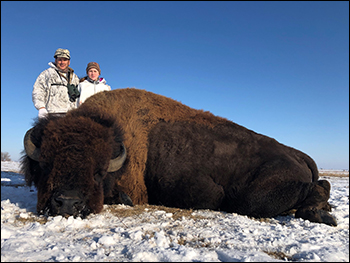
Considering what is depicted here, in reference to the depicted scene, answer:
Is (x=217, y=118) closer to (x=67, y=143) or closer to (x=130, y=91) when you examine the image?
(x=130, y=91)

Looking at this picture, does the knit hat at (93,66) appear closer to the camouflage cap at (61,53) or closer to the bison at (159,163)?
the camouflage cap at (61,53)

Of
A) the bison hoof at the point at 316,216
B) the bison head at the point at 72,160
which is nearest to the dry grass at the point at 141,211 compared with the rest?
the bison head at the point at 72,160

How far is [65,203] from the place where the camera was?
315 cm

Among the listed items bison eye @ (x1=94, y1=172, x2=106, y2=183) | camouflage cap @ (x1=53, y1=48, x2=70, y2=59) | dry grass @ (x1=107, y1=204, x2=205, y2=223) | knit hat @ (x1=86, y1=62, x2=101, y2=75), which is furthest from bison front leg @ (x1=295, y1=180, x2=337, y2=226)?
camouflage cap @ (x1=53, y1=48, x2=70, y2=59)

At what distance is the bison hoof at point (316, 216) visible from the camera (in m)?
3.59

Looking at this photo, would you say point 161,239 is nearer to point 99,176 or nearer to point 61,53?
point 99,176

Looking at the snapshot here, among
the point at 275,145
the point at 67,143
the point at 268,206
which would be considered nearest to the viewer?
the point at 67,143

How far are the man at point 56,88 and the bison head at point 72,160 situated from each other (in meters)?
1.79

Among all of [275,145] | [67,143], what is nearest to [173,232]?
[67,143]

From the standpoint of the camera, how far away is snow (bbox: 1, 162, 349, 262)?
2.14m

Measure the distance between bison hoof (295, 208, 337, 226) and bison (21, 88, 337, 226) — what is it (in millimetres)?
12

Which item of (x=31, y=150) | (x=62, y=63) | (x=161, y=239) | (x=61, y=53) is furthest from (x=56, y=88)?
(x=161, y=239)

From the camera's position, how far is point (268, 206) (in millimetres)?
4012

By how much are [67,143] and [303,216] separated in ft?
11.6
